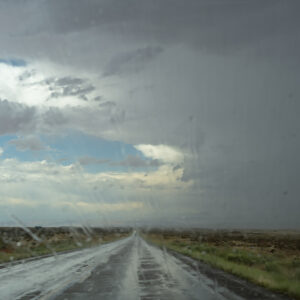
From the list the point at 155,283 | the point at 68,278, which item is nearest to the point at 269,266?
the point at 155,283

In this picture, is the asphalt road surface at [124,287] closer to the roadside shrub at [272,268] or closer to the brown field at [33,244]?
the brown field at [33,244]

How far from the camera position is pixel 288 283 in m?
11.9

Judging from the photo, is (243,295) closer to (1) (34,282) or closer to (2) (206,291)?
(2) (206,291)

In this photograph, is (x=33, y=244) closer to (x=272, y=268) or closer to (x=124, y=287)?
(x=272, y=268)

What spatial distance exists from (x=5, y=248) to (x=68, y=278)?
25.0 m

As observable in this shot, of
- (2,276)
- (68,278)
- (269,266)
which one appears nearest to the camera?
(68,278)

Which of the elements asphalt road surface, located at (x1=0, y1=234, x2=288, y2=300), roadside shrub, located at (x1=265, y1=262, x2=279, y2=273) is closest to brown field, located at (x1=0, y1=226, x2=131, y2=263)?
asphalt road surface, located at (x1=0, y1=234, x2=288, y2=300)

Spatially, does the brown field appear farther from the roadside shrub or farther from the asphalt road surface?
the roadside shrub

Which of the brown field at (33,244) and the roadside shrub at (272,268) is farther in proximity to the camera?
the brown field at (33,244)

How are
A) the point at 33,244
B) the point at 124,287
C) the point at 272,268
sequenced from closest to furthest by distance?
the point at 124,287
the point at 272,268
the point at 33,244

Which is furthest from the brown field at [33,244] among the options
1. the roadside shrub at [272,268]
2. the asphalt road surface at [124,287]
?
the roadside shrub at [272,268]

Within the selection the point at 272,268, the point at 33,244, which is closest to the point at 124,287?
the point at 272,268

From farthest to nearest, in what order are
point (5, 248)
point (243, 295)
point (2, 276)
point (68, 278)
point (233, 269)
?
point (5, 248)
point (233, 269)
point (2, 276)
point (68, 278)
point (243, 295)

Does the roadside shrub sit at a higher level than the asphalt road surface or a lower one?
higher
